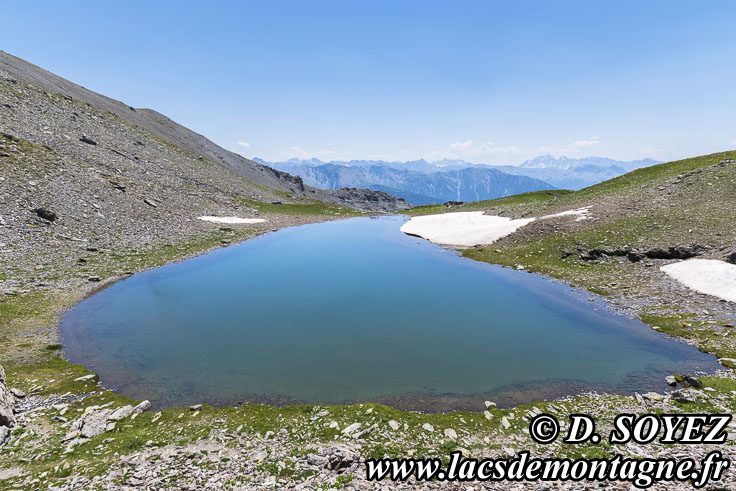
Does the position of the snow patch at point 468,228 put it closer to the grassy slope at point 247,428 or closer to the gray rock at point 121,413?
the grassy slope at point 247,428

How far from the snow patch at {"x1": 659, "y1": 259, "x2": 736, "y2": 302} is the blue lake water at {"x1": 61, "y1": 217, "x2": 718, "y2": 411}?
9083 mm

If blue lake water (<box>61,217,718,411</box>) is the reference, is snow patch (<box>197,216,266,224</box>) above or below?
above

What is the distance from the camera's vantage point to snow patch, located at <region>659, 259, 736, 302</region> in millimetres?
27516

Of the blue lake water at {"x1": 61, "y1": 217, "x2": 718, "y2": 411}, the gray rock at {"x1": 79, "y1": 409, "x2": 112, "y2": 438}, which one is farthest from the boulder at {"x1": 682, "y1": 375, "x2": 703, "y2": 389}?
the gray rock at {"x1": 79, "y1": 409, "x2": 112, "y2": 438}

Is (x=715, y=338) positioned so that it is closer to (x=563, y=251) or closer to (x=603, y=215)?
(x=563, y=251)

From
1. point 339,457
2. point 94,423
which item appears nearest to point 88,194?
point 94,423

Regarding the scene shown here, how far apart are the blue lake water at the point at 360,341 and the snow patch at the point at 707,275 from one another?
908 cm

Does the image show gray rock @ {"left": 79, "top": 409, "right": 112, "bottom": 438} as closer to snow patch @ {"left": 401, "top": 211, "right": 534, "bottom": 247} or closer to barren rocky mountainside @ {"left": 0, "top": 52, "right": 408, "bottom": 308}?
barren rocky mountainside @ {"left": 0, "top": 52, "right": 408, "bottom": 308}

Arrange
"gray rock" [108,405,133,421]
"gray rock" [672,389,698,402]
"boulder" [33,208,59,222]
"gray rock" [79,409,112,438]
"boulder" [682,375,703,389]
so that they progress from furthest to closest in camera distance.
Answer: "boulder" [33,208,59,222] → "boulder" [682,375,703,389] → "gray rock" [672,389,698,402] → "gray rock" [108,405,133,421] → "gray rock" [79,409,112,438]

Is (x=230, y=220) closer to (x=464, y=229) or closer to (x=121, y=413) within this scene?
(x=464, y=229)

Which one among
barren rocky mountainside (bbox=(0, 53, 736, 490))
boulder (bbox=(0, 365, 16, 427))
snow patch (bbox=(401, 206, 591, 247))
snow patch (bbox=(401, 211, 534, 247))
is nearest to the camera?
barren rocky mountainside (bbox=(0, 53, 736, 490))

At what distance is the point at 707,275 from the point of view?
29984 mm

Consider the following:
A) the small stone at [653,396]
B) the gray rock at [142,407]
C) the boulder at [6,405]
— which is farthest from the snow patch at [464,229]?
the boulder at [6,405]

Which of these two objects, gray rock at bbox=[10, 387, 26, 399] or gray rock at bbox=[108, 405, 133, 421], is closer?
gray rock at bbox=[108, 405, 133, 421]
